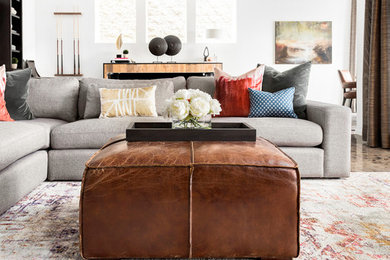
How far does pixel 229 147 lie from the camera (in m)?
1.82

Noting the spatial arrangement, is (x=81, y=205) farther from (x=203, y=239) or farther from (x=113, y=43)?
(x=113, y=43)

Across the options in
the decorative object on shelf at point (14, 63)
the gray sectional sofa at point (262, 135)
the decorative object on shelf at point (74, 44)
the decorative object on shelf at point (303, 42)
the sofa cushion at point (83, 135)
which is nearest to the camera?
the gray sectional sofa at point (262, 135)

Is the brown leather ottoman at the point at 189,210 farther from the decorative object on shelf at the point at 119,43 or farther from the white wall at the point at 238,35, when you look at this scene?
the white wall at the point at 238,35

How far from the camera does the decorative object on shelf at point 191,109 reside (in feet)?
6.89

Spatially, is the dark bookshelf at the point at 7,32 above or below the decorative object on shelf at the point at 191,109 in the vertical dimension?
above

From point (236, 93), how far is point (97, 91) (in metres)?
1.25

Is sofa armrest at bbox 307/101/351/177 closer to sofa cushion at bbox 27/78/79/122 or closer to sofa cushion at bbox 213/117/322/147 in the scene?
sofa cushion at bbox 213/117/322/147

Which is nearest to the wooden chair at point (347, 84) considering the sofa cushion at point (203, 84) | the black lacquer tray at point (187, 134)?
the sofa cushion at point (203, 84)

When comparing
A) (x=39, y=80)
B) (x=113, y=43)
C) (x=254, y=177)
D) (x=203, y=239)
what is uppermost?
(x=113, y=43)

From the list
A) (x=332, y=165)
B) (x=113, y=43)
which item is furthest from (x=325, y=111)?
(x=113, y=43)

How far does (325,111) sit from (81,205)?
7.06ft

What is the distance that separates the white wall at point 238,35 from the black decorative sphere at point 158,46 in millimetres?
720

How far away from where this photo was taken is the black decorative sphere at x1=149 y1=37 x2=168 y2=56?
688 cm

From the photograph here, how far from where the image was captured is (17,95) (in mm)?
3242
